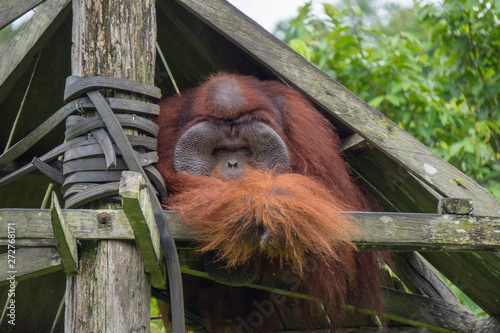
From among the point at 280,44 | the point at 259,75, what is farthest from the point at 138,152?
the point at 259,75

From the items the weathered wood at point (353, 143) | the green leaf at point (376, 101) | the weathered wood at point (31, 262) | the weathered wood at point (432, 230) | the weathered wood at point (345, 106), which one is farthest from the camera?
the green leaf at point (376, 101)

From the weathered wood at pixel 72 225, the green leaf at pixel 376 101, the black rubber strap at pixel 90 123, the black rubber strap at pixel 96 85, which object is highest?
the green leaf at pixel 376 101

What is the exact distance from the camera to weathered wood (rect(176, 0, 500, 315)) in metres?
2.38

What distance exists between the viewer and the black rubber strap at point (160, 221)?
1835mm

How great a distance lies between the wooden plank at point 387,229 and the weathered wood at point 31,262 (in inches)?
2.0

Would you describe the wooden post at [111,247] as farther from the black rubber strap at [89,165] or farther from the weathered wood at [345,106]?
the weathered wood at [345,106]

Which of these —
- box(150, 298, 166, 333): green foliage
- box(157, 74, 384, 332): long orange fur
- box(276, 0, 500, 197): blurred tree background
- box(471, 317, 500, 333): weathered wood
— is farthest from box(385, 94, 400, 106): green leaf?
box(150, 298, 166, 333): green foliage

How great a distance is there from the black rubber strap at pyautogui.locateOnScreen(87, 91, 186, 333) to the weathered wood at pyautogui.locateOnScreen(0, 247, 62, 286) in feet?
1.16

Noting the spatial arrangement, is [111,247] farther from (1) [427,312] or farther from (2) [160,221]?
(1) [427,312]

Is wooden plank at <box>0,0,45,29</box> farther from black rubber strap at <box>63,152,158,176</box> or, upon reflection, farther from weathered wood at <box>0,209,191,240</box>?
weathered wood at <box>0,209,191,240</box>

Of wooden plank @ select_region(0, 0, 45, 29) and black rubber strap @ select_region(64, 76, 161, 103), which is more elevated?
wooden plank @ select_region(0, 0, 45, 29)

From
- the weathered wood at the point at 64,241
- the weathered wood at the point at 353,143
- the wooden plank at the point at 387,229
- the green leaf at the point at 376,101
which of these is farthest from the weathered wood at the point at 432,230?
the green leaf at the point at 376,101

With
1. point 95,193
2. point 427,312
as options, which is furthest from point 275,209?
point 427,312

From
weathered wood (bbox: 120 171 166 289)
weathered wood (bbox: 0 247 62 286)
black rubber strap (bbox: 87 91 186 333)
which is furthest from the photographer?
weathered wood (bbox: 0 247 62 286)
